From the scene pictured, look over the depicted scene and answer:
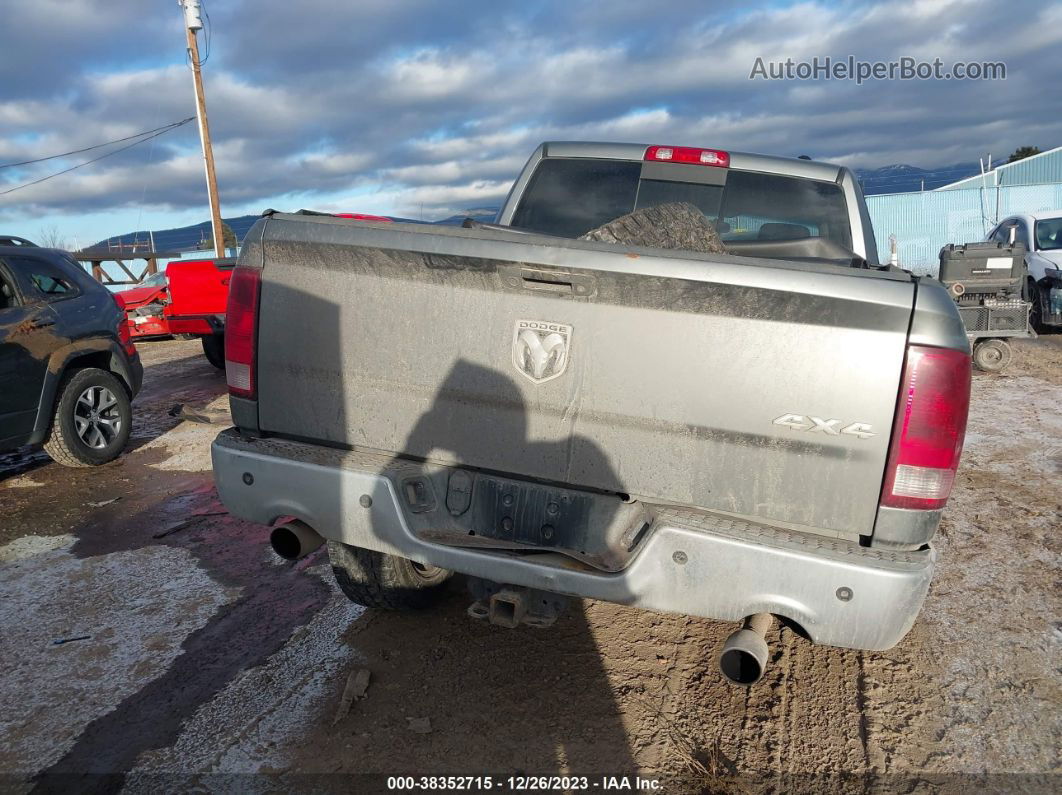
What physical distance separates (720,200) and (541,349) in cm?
210

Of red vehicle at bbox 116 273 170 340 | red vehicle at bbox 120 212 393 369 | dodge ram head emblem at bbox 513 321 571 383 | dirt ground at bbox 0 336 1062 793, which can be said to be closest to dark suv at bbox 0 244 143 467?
dirt ground at bbox 0 336 1062 793

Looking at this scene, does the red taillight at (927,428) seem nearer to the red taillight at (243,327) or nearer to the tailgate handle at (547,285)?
the tailgate handle at (547,285)

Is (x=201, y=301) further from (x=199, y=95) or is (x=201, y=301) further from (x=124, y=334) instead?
(x=199, y=95)

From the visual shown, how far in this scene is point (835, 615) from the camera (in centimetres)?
228

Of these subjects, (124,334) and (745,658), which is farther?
(124,334)

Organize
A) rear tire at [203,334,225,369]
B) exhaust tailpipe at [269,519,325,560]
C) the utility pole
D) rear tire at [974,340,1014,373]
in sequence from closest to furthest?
exhaust tailpipe at [269,519,325,560] < rear tire at [974,340,1014,373] < rear tire at [203,334,225,369] < the utility pole

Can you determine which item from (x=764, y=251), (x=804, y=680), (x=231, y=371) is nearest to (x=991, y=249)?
(x=764, y=251)

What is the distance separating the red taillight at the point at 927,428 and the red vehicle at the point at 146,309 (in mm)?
12548

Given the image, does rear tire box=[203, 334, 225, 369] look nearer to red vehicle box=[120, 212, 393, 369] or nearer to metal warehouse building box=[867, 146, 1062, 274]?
red vehicle box=[120, 212, 393, 369]

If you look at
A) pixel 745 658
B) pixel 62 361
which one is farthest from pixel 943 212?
pixel 745 658

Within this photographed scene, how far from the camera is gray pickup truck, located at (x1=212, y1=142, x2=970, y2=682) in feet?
7.38

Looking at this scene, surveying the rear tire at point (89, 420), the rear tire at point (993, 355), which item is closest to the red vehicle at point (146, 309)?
the rear tire at point (89, 420)

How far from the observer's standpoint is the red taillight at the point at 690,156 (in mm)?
4145

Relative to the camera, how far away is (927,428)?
2.23 meters
